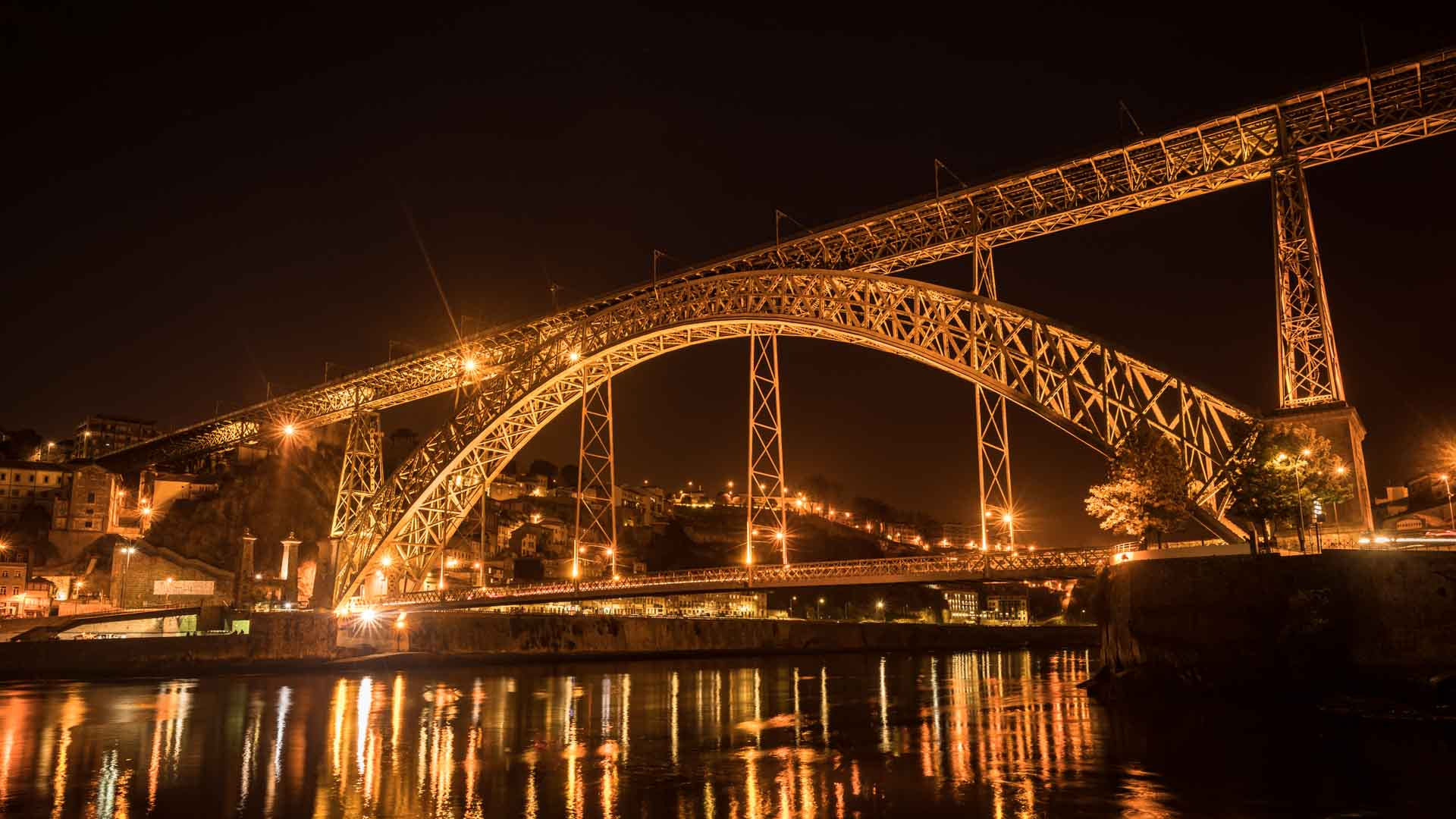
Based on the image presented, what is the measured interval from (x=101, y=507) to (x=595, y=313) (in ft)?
157

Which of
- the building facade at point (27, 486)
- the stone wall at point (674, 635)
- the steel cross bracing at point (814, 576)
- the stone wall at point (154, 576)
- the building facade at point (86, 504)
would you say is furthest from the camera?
the building facade at point (27, 486)

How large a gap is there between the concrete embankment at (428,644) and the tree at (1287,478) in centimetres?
3708

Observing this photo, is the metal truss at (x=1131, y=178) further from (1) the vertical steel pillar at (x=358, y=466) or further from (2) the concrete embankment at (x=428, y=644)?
(2) the concrete embankment at (x=428, y=644)

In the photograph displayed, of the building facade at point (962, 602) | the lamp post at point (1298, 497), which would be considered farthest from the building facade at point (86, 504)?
the building facade at point (962, 602)

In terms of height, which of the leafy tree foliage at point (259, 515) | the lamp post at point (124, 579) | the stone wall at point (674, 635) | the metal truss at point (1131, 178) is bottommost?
the stone wall at point (674, 635)

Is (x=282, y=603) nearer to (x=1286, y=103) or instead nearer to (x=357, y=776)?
Result: (x=357, y=776)

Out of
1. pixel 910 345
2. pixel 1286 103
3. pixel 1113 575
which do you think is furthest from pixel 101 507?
pixel 1286 103

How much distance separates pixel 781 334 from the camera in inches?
1373

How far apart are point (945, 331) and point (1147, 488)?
7271 millimetres

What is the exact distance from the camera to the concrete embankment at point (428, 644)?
1654 inches

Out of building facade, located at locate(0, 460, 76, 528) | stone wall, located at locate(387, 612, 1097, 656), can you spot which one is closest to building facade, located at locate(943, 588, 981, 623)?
stone wall, located at locate(387, 612, 1097, 656)

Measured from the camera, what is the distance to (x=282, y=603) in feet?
172

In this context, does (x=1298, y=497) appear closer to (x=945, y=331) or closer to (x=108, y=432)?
(x=945, y=331)

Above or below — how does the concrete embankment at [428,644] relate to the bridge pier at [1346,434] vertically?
below
